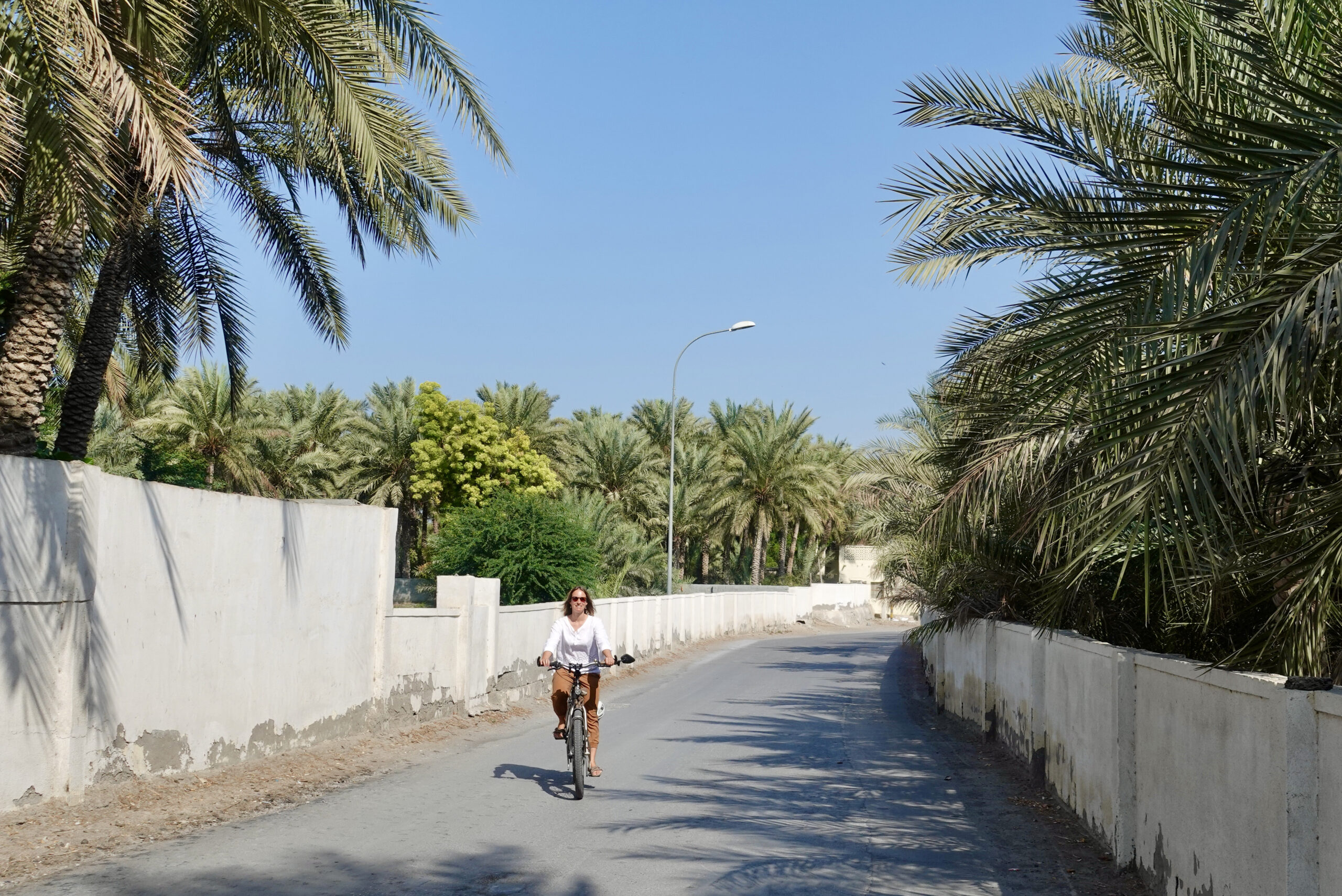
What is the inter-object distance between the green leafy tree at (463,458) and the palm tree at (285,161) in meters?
31.2

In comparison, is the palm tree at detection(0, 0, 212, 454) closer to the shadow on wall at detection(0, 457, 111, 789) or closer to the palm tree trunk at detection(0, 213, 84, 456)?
the palm tree trunk at detection(0, 213, 84, 456)

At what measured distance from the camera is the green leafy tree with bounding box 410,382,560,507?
161ft

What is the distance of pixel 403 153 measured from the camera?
11.5 m

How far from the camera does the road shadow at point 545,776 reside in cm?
991

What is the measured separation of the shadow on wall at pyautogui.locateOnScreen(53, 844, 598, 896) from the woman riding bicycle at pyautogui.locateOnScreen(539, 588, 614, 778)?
3.25 meters

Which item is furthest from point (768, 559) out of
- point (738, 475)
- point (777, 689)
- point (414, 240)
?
point (414, 240)

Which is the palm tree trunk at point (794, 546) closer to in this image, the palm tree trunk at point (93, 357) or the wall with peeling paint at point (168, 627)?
the palm tree trunk at point (93, 357)

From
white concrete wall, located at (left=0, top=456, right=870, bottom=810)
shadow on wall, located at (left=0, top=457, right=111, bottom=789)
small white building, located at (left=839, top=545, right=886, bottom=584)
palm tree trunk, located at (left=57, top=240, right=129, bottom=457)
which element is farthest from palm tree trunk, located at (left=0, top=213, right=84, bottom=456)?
small white building, located at (left=839, top=545, right=886, bottom=584)

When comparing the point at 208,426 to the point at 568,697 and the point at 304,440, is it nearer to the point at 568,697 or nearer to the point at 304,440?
the point at 304,440

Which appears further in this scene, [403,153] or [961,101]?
[403,153]

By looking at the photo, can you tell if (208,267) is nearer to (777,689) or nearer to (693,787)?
(693,787)

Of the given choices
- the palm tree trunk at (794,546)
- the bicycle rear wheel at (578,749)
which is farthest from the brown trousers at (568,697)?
the palm tree trunk at (794,546)

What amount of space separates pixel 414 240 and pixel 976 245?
26.2 feet

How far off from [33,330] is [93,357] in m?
2.76
